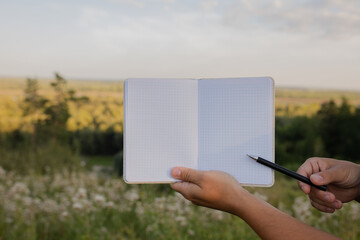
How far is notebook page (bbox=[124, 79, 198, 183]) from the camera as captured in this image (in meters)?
1.54

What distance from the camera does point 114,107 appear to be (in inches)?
348

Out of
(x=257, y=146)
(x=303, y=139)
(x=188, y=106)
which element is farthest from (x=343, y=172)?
(x=303, y=139)

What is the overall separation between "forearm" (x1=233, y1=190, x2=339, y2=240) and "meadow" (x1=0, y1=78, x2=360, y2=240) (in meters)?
1.54

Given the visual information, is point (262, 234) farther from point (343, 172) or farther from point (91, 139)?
point (91, 139)

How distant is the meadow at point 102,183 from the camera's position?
318 centimetres

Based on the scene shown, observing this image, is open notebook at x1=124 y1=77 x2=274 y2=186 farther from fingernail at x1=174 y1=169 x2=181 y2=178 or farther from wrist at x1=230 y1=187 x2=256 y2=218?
wrist at x1=230 y1=187 x2=256 y2=218

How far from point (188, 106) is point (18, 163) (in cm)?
632

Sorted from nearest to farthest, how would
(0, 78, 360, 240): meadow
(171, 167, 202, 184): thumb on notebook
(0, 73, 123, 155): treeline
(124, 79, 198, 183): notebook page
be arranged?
(171, 167, 202, 184): thumb on notebook → (124, 79, 198, 183): notebook page → (0, 78, 360, 240): meadow → (0, 73, 123, 155): treeline

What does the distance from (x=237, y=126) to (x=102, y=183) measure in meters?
5.19

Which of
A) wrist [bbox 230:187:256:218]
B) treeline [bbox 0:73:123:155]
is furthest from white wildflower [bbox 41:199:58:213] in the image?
treeline [bbox 0:73:123:155]

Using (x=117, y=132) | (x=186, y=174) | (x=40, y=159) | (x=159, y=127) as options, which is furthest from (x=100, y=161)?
(x=186, y=174)

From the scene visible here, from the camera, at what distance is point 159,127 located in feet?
5.18

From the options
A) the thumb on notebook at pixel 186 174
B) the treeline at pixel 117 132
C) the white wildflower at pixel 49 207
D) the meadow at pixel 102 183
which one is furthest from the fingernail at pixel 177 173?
the treeline at pixel 117 132

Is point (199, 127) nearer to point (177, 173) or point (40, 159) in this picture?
point (177, 173)
